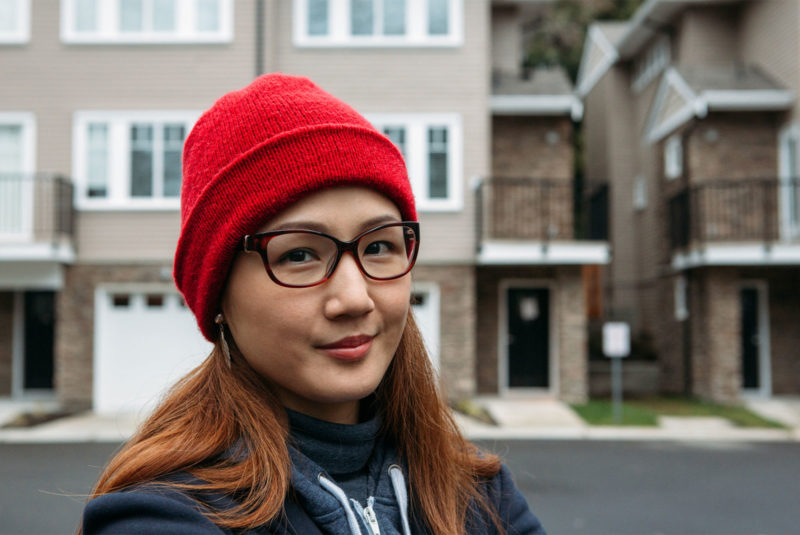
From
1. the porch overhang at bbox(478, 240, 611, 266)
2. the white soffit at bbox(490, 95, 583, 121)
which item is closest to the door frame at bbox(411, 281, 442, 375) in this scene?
the porch overhang at bbox(478, 240, 611, 266)

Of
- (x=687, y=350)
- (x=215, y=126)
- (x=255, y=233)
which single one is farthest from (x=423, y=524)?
(x=687, y=350)

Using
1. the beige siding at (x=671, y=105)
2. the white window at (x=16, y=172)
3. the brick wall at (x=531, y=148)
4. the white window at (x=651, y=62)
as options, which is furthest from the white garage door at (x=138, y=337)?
the white window at (x=651, y=62)

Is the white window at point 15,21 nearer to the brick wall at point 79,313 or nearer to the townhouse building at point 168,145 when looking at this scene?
the townhouse building at point 168,145

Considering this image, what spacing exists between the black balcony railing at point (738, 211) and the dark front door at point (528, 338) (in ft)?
10.2

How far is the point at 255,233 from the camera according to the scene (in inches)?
48.6

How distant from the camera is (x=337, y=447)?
1.32 meters

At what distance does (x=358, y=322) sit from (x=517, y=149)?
1375 centimetres

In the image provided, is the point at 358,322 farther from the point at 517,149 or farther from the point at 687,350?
the point at 687,350

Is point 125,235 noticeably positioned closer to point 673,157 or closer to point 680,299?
point 680,299

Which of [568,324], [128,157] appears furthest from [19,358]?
[568,324]

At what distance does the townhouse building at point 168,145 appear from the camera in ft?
41.5

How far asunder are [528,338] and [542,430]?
3590 mm

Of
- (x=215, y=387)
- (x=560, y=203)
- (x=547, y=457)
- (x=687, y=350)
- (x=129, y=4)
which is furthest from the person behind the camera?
(x=687, y=350)

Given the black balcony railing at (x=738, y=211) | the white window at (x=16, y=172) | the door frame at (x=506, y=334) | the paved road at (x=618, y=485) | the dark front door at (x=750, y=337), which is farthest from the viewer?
the dark front door at (x=750, y=337)
